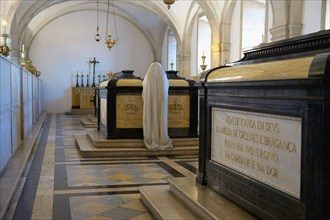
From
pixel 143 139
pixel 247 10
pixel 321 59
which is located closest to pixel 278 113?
pixel 321 59

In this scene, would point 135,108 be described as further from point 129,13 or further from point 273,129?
point 129,13

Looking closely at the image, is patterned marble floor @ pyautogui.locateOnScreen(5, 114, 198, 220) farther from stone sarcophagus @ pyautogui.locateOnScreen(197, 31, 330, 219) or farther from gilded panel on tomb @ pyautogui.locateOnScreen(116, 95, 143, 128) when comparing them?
gilded panel on tomb @ pyautogui.locateOnScreen(116, 95, 143, 128)

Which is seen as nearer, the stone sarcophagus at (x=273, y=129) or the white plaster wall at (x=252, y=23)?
the stone sarcophagus at (x=273, y=129)

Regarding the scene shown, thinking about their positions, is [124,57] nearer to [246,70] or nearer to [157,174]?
[157,174]

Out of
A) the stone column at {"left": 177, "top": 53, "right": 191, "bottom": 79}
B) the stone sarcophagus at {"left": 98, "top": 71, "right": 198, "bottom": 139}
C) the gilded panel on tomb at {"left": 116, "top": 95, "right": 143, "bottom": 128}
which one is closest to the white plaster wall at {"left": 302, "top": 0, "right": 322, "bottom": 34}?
the stone sarcophagus at {"left": 98, "top": 71, "right": 198, "bottom": 139}

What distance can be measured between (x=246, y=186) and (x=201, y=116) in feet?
3.57

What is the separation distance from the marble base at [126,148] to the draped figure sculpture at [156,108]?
0.47 feet

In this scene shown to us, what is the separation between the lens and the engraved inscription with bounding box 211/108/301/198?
2473 millimetres

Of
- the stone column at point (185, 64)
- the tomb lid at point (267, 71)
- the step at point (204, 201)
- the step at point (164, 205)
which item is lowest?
the step at point (164, 205)

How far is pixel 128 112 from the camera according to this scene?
8234 millimetres

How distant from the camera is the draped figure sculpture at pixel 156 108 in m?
7.26

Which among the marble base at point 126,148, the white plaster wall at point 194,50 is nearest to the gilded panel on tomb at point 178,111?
the marble base at point 126,148

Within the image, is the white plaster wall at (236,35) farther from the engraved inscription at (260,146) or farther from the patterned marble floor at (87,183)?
the engraved inscription at (260,146)

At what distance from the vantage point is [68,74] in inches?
923
